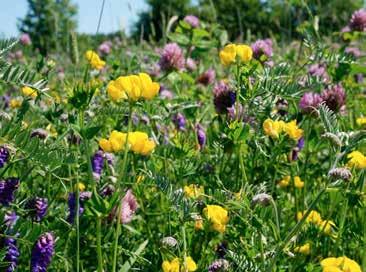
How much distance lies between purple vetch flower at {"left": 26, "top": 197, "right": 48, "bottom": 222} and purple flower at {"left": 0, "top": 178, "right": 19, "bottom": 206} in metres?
0.09

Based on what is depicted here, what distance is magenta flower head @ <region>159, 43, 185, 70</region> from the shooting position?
2721mm

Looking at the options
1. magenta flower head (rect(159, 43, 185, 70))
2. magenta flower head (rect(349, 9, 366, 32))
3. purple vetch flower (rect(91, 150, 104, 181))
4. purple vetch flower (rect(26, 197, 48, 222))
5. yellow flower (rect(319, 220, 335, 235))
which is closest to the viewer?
purple vetch flower (rect(26, 197, 48, 222))

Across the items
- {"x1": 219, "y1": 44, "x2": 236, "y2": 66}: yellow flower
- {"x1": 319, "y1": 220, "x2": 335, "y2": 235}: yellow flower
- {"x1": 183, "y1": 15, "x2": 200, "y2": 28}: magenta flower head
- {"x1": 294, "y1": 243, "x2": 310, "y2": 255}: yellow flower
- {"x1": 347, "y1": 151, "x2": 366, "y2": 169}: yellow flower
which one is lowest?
{"x1": 294, "y1": 243, "x2": 310, "y2": 255}: yellow flower

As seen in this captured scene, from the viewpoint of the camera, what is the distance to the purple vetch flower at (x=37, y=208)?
4.97ft

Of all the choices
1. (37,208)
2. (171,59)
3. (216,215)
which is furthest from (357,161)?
(171,59)

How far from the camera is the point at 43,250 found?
51.1 inches

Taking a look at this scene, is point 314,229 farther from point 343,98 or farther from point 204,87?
point 204,87

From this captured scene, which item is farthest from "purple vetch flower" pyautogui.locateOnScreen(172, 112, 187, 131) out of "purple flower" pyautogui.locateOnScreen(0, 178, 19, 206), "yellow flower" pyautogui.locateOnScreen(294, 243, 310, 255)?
"purple flower" pyautogui.locateOnScreen(0, 178, 19, 206)

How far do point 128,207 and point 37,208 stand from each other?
20 centimetres

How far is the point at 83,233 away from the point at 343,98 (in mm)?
919

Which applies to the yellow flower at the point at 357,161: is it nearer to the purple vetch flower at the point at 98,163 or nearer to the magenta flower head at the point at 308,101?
the magenta flower head at the point at 308,101

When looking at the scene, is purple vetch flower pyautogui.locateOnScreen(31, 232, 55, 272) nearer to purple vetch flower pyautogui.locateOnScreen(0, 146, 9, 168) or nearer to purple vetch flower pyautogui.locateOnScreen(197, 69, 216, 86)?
purple vetch flower pyautogui.locateOnScreen(0, 146, 9, 168)

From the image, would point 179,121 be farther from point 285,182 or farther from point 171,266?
point 171,266

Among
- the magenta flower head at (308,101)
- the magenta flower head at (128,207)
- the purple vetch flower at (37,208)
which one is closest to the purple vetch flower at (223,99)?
the magenta flower head at (308,101)
